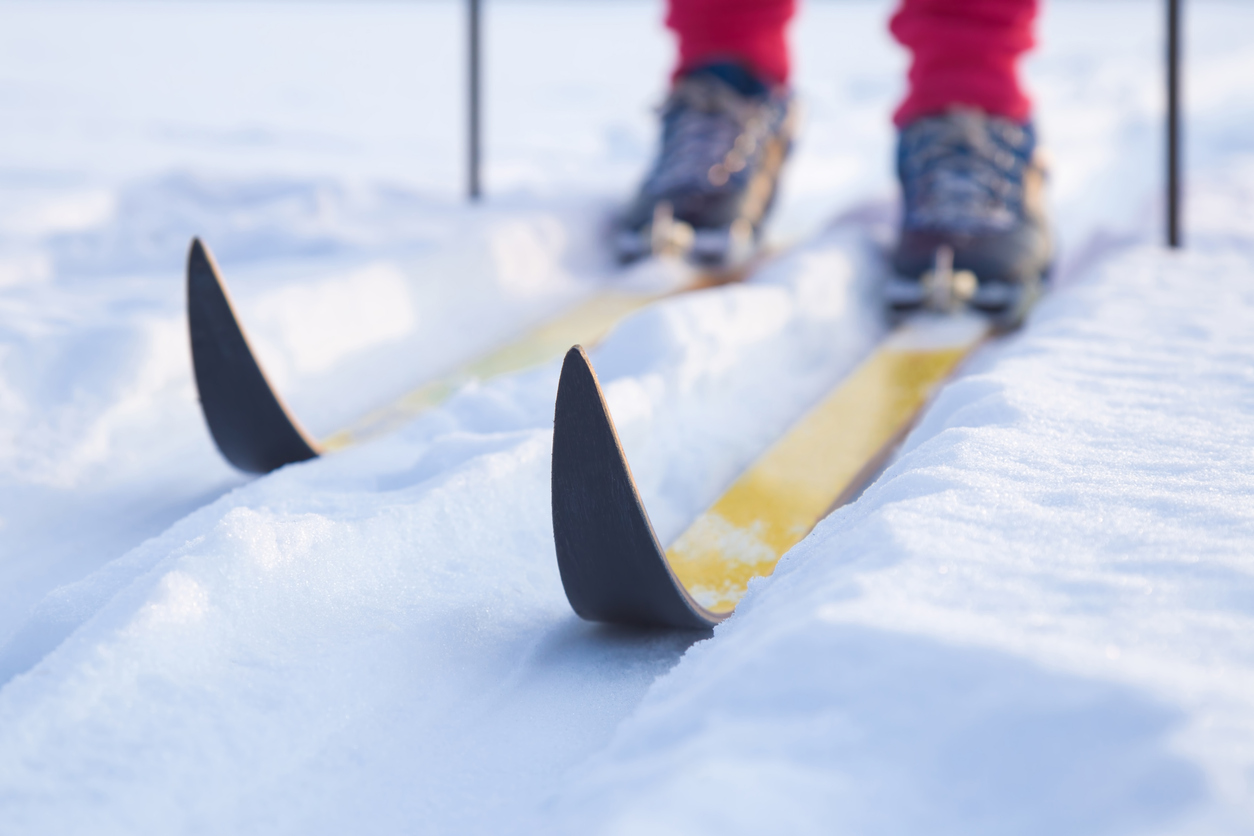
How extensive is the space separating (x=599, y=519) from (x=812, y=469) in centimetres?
48

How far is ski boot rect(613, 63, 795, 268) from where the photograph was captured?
1.95 metres

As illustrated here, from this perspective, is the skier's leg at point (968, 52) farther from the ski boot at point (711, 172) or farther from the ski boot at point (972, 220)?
the ski boot at point (711, 172)

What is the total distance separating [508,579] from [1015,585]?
16.5 inches

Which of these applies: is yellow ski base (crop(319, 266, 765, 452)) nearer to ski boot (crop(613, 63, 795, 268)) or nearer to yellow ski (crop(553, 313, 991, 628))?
ski boot (crop(613, 63, 795, 268))

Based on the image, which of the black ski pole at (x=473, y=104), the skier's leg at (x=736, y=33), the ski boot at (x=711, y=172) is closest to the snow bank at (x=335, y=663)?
the ski boot at (x=711, y=172)

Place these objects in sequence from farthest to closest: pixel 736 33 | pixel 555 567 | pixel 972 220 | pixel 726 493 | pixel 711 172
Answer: pixel 736 33, pixel 711 172, pixel 972 220, pixel 726 493, pixel 555 567

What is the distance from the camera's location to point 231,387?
0.96 m

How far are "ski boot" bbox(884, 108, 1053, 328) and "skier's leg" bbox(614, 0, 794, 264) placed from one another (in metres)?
0.34

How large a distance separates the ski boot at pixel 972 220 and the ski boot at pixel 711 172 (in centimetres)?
33

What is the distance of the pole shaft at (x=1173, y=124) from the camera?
1707 mm

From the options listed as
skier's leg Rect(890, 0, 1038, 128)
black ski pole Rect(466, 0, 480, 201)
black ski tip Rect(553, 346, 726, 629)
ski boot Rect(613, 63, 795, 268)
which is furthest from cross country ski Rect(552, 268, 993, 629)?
black ski pole Rect(466, 0, 480, 201)

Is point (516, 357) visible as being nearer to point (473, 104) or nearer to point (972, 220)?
point (972, 220)

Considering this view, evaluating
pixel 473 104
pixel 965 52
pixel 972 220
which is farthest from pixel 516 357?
pixel 473 104

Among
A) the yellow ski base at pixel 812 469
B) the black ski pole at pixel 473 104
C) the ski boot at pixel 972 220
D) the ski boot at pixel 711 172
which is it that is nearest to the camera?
the yellow ski base at pixel 812 469
